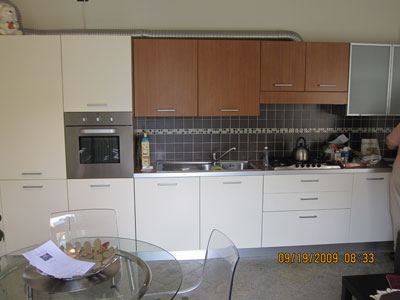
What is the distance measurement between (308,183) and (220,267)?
1.54m

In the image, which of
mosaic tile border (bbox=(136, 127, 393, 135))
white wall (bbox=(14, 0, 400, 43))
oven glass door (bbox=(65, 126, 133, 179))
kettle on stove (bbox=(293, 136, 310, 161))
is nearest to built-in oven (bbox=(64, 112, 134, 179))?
oven glass door (bbox=(65, 126, 133, 179))

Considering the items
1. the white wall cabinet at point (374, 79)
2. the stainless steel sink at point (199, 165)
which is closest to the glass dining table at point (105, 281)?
the stainless steel sink at point (199, 165)

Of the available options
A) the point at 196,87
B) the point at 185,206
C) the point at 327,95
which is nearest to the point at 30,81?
the point at 196,87

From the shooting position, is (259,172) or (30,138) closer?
(30,138)

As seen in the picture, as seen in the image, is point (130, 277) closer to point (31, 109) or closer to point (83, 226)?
point (83, 226)

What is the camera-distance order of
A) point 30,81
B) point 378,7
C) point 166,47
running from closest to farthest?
point 30,81 → point 166,47 → point 378,7

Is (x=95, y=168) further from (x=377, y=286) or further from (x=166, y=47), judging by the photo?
(x=377, y=286)

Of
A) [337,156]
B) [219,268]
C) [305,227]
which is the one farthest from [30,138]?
[337,156]

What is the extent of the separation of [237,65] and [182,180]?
1.18 meters

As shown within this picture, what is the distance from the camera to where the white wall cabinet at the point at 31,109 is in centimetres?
256

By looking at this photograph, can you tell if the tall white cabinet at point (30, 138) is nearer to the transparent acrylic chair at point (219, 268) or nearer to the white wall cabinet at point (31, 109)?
the white wall cabinet at point (31, 109)

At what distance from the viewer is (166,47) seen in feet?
9.11

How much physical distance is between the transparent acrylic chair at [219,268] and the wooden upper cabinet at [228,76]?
1.45m

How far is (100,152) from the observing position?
8.89 feet
